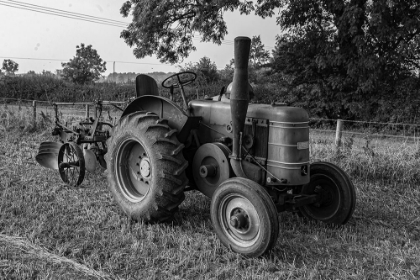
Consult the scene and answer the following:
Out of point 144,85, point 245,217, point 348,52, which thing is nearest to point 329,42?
point 348,52

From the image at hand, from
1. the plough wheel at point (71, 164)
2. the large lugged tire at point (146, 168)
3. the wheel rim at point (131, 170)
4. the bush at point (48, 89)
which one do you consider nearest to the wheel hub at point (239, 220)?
the large lugged tire at point (146, 168)

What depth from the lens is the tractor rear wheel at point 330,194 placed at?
4.12m

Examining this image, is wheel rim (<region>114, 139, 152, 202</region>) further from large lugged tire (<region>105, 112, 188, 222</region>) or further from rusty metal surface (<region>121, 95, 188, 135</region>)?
rusty metal surface (<region>121, 95, 188, 135</region>)

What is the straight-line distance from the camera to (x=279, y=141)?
3.63 meters

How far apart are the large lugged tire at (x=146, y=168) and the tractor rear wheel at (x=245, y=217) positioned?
548 millimetres

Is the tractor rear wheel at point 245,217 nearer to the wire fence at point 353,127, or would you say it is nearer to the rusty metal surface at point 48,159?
the rusty metal surface at point 48,159

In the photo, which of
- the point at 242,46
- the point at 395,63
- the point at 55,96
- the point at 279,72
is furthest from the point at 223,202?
the point at 55,96

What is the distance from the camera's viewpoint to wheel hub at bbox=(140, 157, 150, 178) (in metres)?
4.22

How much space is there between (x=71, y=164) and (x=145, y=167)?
2000 mm

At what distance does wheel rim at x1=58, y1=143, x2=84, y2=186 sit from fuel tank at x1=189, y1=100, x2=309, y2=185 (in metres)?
2.79

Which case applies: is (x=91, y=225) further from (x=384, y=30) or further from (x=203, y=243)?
(x=384, y=30)

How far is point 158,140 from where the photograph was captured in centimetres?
390

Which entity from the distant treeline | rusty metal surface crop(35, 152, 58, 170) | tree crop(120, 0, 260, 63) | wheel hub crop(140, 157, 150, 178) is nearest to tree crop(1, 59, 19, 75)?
the distant treeline

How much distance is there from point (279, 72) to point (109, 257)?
14442 millimetres
